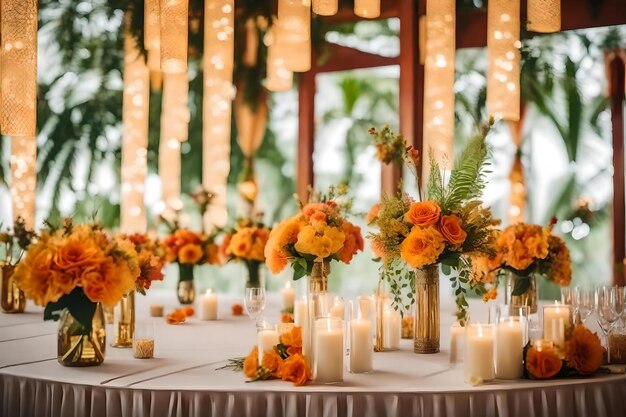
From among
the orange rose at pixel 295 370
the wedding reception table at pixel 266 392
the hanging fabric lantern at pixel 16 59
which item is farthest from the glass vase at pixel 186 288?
the orange rose at pixel 295 370


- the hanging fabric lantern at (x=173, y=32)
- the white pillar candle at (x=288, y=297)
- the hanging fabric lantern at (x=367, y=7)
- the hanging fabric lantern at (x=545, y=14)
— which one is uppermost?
the hanging fabric lantern at (x=367, y=7)

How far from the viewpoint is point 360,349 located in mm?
2355

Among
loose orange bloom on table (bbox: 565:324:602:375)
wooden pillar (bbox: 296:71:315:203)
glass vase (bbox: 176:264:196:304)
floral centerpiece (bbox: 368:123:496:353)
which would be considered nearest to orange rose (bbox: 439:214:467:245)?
floral centerpiece (bbox: 368:123:496:353)

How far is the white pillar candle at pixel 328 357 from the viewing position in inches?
86.7

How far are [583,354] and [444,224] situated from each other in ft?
1.83

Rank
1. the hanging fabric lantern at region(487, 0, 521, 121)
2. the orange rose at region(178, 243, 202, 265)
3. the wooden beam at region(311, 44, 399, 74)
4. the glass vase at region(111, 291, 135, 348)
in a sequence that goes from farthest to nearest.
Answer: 1. the wooden beam at region(311, 44, 399, 74)
2. the orange rose at region(178, 243, 202, 265)
3. the hanging fabric lantern at region(487, 0, 521, 121)
4. the glass vase at region(111, 291, 135, 348)

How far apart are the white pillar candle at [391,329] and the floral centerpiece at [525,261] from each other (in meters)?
0.56

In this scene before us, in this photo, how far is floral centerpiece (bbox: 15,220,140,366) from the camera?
2.23 m

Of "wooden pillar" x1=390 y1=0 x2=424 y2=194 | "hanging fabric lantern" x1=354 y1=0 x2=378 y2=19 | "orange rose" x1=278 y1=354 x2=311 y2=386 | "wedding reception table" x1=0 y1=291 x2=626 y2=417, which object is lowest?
"wedding reception table" x1=0 y1=291 x2=626 y2=417

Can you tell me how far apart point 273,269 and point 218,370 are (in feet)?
1.87

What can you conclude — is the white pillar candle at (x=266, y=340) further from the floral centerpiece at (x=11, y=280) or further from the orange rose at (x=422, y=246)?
the floral centerpiece at (x=11, y=280)

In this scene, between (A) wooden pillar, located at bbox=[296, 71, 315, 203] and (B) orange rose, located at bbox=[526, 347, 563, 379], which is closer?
(B) orange rose, located at bbox=[526, 347, 563, 379]

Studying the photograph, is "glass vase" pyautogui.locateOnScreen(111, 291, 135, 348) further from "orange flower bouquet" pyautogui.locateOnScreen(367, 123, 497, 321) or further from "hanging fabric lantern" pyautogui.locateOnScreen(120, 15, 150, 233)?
"hanging fabric lantern" pyautogui.locateOnScreen(120, 15, 150, 233)

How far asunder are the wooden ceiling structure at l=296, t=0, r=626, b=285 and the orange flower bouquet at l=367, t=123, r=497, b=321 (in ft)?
10.8
